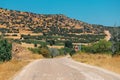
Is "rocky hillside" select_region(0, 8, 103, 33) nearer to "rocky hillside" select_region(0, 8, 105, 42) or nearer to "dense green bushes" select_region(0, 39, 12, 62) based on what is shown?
"rocky hillside" select_region(0, 8, 105, 42)

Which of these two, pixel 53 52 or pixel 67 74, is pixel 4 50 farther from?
pixel 53 52

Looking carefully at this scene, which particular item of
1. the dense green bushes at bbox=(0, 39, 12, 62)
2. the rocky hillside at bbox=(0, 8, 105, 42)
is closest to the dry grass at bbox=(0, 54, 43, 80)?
the dense green bushes at bbox=(0, 39, 12, 62)

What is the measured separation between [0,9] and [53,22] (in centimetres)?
2712

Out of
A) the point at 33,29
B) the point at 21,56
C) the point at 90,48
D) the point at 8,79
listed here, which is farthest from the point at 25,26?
the point at 8,79

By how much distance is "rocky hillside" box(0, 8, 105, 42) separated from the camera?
17311 centimetres

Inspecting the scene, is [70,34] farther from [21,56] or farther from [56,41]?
[21,56]

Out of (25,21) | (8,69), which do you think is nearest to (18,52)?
(8,69)

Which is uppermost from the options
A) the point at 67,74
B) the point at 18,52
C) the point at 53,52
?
the point at 67,74

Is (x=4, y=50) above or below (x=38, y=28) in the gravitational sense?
below

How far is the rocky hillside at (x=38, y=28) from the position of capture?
17311cm

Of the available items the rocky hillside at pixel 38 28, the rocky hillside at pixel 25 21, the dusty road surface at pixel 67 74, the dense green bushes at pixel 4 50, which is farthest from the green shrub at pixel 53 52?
the dusty road surface at pixel 67 74

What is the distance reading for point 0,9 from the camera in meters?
190

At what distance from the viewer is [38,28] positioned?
186 metres

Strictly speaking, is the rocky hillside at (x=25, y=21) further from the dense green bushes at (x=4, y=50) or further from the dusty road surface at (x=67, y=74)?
the dusty road surface at (x=67, y=74)
